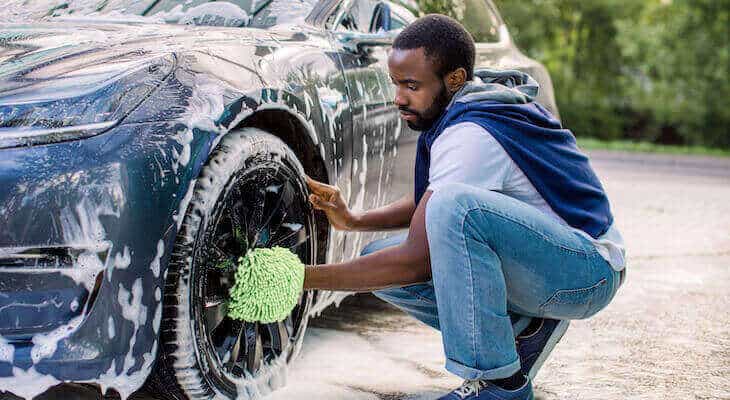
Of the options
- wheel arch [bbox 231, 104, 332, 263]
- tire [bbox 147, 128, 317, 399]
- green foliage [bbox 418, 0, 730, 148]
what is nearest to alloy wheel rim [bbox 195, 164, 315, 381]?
tire [bbox 147, 128, 317, 399]

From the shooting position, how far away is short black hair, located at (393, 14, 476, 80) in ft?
9.50

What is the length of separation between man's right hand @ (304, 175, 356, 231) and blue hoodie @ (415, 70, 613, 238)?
0.34m

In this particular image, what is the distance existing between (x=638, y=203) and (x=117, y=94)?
21.9 ft

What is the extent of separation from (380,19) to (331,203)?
1.06 metres

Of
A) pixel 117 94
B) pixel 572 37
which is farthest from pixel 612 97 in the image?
pixel 117 94

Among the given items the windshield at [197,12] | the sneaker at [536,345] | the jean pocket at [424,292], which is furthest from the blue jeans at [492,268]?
the windshield at [197,12]

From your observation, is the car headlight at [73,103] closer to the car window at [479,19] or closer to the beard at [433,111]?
the beard at [433,111]

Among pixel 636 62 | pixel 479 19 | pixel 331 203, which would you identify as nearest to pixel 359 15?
pixel 331 203

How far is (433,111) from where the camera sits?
2.97 m

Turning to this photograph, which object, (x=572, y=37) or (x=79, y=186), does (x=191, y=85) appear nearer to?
(x=79, y=186)

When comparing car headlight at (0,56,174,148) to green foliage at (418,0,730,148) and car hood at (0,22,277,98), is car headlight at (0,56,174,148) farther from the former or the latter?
green foliage at (418,0,730,148)

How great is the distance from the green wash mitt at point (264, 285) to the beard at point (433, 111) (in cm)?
58

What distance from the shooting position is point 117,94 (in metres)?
2.51

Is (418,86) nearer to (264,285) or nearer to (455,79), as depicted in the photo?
(455,79)
